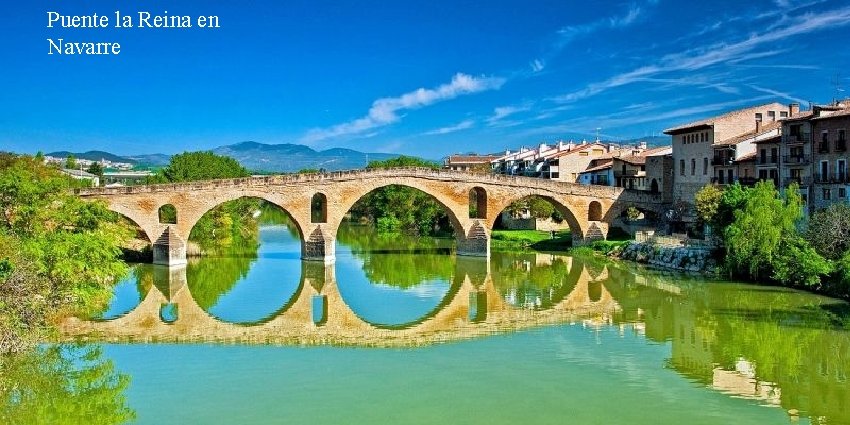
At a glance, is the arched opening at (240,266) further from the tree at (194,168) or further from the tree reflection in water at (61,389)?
the tree reflection in water at (61,389)

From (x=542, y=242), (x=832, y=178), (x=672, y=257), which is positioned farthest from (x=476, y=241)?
(x=832, y=178)

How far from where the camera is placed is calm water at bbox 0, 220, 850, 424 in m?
15.1

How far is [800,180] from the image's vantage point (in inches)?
1332

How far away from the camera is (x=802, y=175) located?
33.8 metres

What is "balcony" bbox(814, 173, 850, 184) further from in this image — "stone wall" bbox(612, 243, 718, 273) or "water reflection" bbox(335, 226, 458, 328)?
"water reflection" bbox(335, 226, 458, 328)

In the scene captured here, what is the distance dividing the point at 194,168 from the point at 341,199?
1587cm

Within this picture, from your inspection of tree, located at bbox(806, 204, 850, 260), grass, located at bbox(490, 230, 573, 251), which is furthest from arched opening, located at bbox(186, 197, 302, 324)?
tree, located at bbox(806, 204, 850, 260)

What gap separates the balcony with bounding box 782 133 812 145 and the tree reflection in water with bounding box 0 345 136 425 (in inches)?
1123

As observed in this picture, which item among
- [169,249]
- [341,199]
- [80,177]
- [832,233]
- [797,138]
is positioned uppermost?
[80,177]

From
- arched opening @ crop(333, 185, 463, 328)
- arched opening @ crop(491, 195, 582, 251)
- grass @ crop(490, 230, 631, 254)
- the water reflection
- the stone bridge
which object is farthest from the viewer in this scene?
arched opening @ crop(491, 195, 582, 251)

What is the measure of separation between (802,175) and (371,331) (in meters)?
21.2

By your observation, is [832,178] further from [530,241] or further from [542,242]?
[530,241]

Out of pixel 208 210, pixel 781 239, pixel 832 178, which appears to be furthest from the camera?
pixel 208 210

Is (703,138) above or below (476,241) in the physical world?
above
